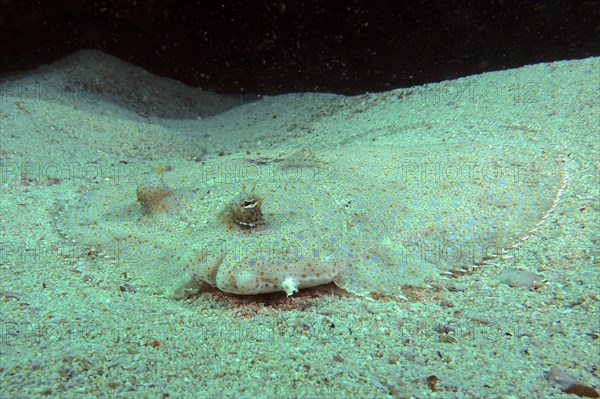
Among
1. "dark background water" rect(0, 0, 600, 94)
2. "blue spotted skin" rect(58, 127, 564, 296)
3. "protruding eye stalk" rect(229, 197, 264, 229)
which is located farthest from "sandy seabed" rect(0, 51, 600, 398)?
"dark background water" rect(0, 0, 600, 94)

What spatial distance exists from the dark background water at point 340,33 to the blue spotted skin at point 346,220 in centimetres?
541

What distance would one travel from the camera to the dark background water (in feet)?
30.3

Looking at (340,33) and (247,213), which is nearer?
(247,213)

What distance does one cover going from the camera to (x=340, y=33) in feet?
31.2

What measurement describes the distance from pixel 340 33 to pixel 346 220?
7169 millimetres

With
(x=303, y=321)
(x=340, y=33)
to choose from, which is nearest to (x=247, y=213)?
(x=303, y=321)

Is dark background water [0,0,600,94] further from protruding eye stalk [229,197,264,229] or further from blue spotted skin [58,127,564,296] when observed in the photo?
protruding eye stalk [229,197,264,229]

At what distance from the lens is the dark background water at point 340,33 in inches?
364

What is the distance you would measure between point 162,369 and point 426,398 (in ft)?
5.00

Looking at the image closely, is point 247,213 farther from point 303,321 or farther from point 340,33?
point 340,33

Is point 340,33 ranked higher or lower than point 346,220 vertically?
higher

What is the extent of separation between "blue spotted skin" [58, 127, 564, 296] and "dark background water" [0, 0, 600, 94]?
5413 millimetres

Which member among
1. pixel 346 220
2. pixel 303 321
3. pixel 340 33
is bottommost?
pixel 303 321

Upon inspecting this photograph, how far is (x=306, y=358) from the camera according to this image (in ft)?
8.38
